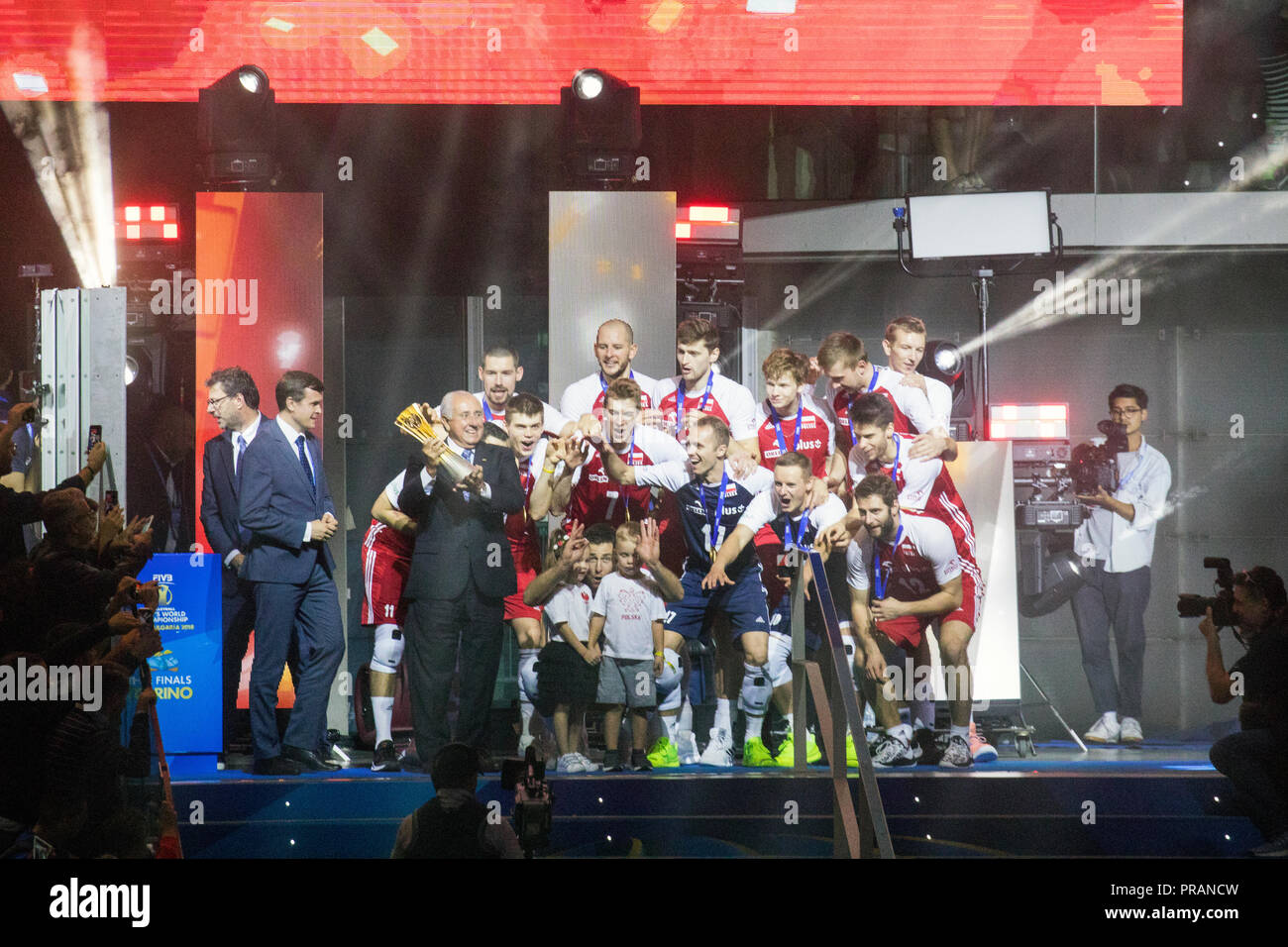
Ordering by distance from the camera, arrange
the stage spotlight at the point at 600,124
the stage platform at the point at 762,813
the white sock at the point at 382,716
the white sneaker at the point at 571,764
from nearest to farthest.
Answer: the stage platform at the point at 762,813
the white sneaker at the point at 571,764
the white sock at the point at 382,716
the stage spotlight at the point at 600,124

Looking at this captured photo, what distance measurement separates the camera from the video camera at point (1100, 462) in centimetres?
641

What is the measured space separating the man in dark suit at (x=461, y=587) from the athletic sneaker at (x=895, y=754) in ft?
5.28

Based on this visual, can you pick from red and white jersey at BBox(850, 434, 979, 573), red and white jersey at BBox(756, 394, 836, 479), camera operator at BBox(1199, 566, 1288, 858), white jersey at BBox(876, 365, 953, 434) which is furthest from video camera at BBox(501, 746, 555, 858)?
camera operator at BBox(1199, 566, 1288, 858)

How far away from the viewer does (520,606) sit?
591cm

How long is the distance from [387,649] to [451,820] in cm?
132

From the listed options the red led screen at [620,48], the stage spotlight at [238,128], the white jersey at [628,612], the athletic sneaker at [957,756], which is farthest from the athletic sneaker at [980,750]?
the stage spotlight at [238,128]

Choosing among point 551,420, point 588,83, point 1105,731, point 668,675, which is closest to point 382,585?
point 551,420

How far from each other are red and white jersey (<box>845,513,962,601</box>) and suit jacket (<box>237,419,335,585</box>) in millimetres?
2317

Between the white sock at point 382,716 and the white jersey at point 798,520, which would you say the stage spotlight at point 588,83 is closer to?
the white jersey at point 798,520

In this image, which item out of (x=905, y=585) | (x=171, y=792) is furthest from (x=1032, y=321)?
(x=171, y=792)

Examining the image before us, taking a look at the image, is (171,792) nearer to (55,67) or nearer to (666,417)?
(666,417)

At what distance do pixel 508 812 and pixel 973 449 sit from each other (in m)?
2.54

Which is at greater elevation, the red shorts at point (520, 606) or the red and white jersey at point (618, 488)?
the red and white jersey at point (618, 488)

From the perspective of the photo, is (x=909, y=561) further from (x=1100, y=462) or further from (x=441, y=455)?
(x=441, y=455)
